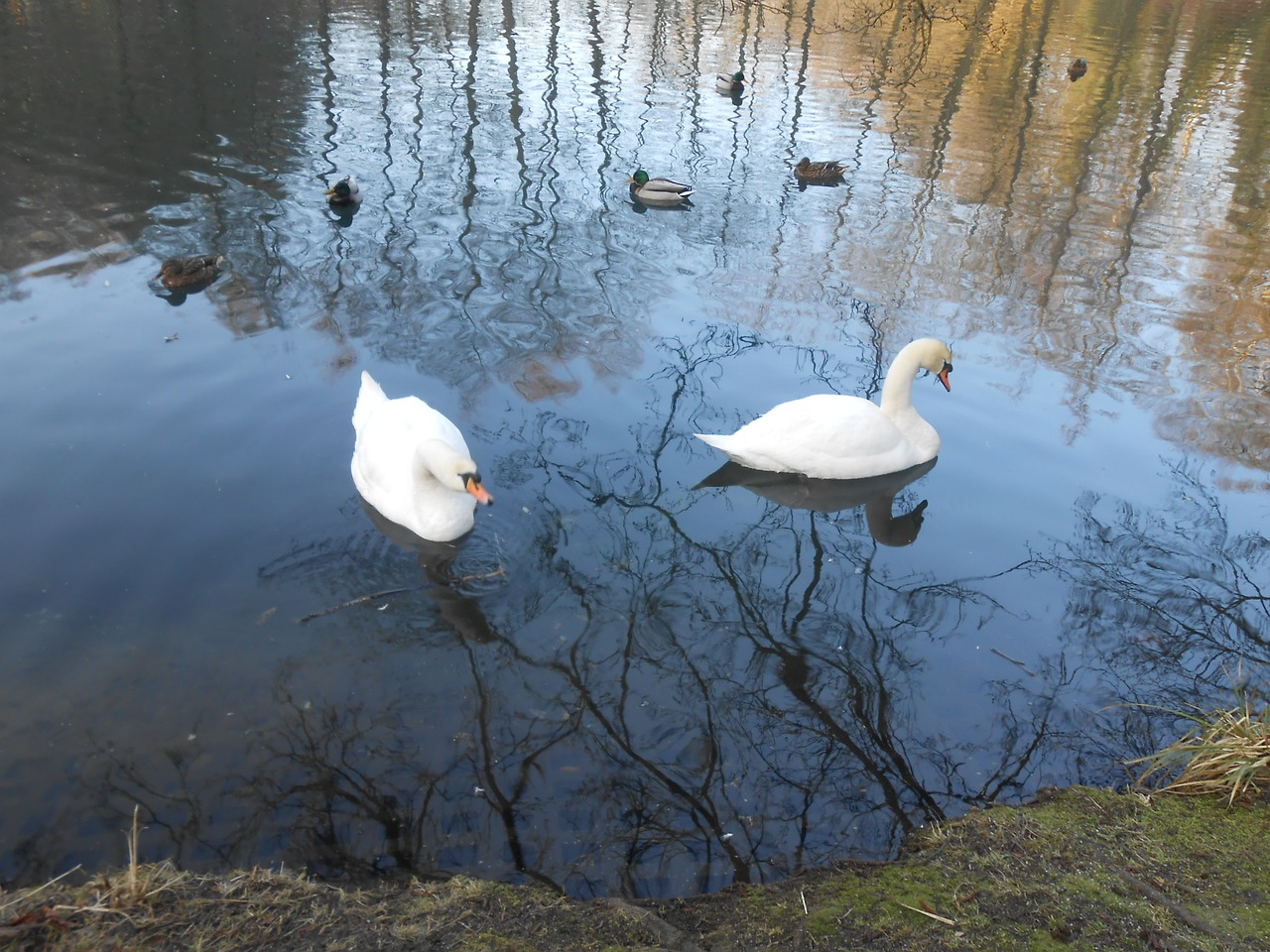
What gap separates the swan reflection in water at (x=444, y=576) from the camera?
5590 millimetres

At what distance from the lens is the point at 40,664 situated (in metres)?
5.01

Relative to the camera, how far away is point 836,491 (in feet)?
24.7

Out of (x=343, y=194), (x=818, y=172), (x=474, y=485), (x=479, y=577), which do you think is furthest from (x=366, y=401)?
(x=818, y=172)

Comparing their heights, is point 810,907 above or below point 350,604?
above

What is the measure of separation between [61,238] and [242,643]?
7.56 meters

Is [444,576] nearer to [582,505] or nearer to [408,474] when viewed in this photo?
[408,474]

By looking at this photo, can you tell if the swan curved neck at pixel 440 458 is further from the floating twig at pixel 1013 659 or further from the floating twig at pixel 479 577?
the floating twig at pixel 1013 659

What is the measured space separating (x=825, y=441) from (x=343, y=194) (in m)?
7.59

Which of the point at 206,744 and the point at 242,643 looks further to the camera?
the point at 242,643

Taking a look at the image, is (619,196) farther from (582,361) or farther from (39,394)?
(39,394)

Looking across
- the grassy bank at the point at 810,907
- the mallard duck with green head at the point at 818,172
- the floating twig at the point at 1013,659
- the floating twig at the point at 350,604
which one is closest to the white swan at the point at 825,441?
the floating twig at the point at 1013,659

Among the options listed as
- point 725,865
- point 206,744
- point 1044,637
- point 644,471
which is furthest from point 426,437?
point 1044,637

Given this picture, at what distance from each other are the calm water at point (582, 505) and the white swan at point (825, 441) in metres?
0.29

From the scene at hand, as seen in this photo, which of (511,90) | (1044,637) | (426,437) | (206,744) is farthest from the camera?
(511,90)
